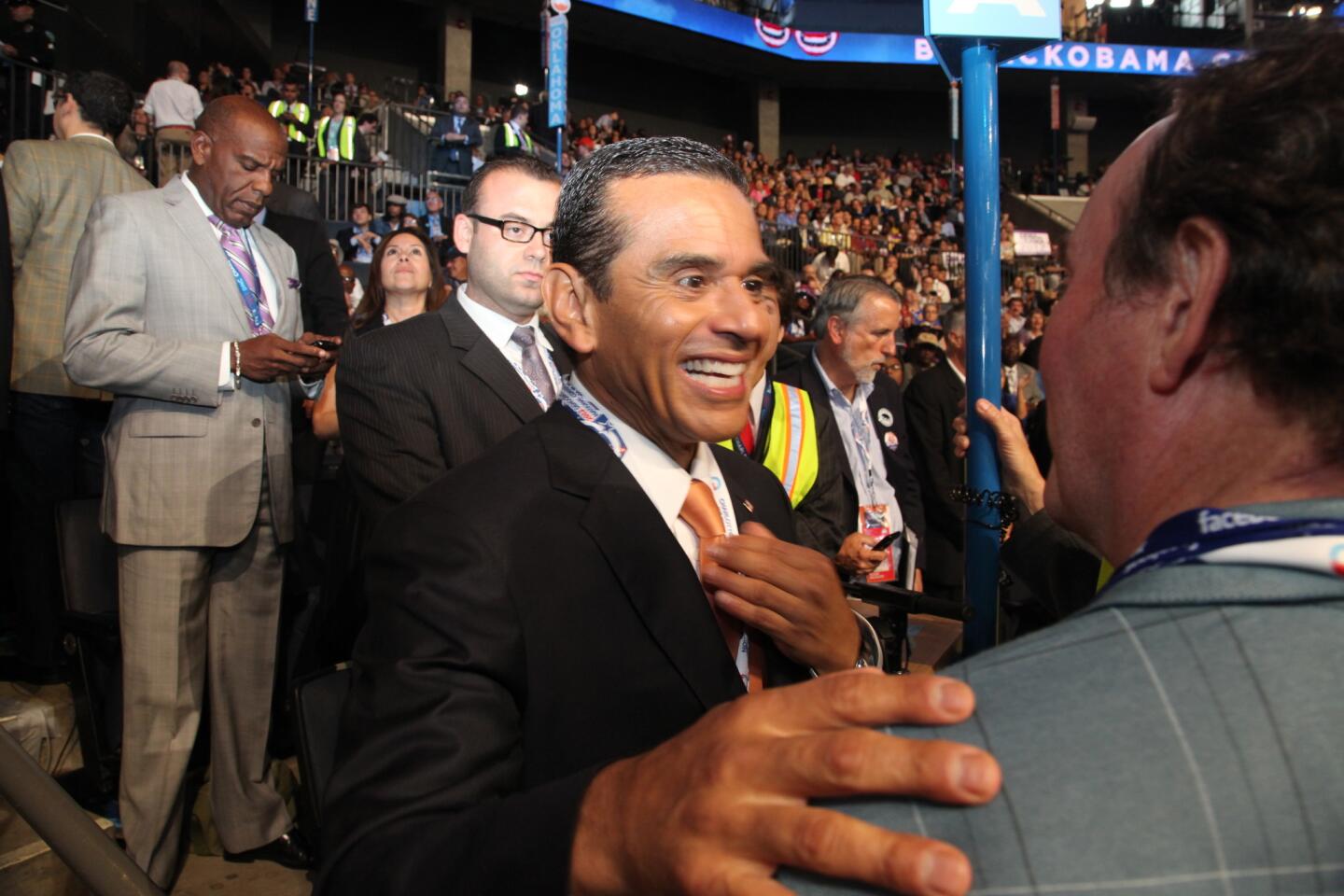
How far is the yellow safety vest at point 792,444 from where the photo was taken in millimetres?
Answer: 3367

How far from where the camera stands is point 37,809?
143 cm

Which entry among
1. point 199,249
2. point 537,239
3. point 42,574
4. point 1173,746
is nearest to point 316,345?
point 199,249

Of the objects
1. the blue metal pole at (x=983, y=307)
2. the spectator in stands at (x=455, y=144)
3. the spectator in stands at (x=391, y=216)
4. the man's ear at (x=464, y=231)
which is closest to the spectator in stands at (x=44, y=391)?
the man's ear at (x=464, y=231)

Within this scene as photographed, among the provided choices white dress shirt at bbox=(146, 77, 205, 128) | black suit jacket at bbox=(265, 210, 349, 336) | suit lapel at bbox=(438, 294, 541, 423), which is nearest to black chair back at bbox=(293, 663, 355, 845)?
suit lapel at bbox=(438, 294, 541, 423)

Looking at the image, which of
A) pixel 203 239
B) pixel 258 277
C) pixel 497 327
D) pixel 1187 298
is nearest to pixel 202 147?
pixel 203 239

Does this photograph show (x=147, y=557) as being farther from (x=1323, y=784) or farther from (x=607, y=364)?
(x=1323, y=784)

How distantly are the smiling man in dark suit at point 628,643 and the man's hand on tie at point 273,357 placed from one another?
4.77 feet

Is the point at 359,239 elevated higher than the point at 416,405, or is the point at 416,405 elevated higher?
the point at 359,239

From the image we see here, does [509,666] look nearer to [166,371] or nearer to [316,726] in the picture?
[316,726]

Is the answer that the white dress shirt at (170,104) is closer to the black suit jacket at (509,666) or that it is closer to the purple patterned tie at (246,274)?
the purple patterned tie at (246,274)

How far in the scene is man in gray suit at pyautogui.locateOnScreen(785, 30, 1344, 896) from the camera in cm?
59

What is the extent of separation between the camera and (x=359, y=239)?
10422 mm

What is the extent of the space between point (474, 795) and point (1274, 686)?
811mm

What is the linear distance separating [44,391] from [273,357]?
4.55 ft
